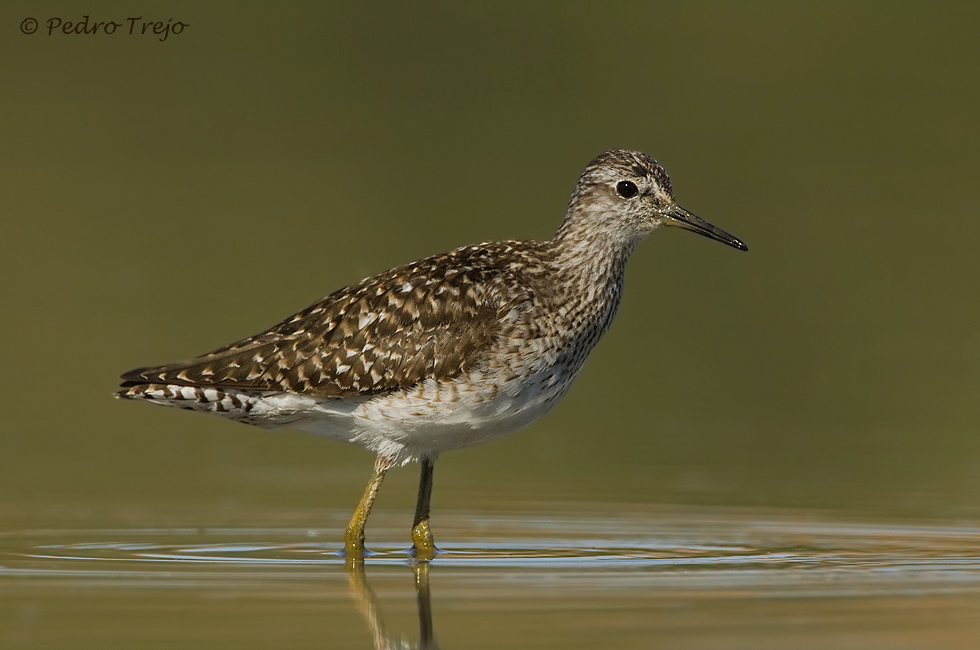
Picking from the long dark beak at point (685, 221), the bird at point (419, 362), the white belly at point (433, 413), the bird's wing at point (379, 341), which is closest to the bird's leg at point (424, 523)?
the bird at point (419, 362)

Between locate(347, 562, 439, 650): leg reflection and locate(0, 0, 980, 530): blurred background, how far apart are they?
6.38 ft

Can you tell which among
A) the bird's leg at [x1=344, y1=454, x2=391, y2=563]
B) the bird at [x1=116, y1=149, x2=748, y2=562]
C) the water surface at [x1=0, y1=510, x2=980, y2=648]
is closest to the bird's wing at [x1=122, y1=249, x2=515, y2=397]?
the bird at [x1=116, y1=149, x2=748, y2=562]

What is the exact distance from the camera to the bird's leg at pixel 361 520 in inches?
478

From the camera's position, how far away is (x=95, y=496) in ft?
44.9

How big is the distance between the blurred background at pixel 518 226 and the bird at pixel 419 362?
975 mm

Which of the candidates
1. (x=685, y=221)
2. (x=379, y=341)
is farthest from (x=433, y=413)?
(x=685, y=221)

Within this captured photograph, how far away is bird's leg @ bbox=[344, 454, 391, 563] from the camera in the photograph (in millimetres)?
12141

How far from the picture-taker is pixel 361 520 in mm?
12383

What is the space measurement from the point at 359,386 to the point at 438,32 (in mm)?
20598

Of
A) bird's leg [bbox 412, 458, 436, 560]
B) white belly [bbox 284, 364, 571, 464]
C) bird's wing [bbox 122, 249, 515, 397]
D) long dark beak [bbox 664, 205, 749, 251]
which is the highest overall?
long dark beak [bbox 664, 205, 749, 251]

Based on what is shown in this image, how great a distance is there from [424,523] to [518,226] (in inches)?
441

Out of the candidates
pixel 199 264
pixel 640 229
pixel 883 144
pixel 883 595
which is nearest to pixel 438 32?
pixel 883 144

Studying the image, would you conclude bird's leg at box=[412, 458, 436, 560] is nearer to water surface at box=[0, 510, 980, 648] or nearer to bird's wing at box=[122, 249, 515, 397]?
water surface at box=[0, 510, 980, 648]

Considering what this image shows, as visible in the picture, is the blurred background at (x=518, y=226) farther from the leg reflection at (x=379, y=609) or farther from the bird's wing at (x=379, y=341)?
the leg reflection at (x=379, y=609)
